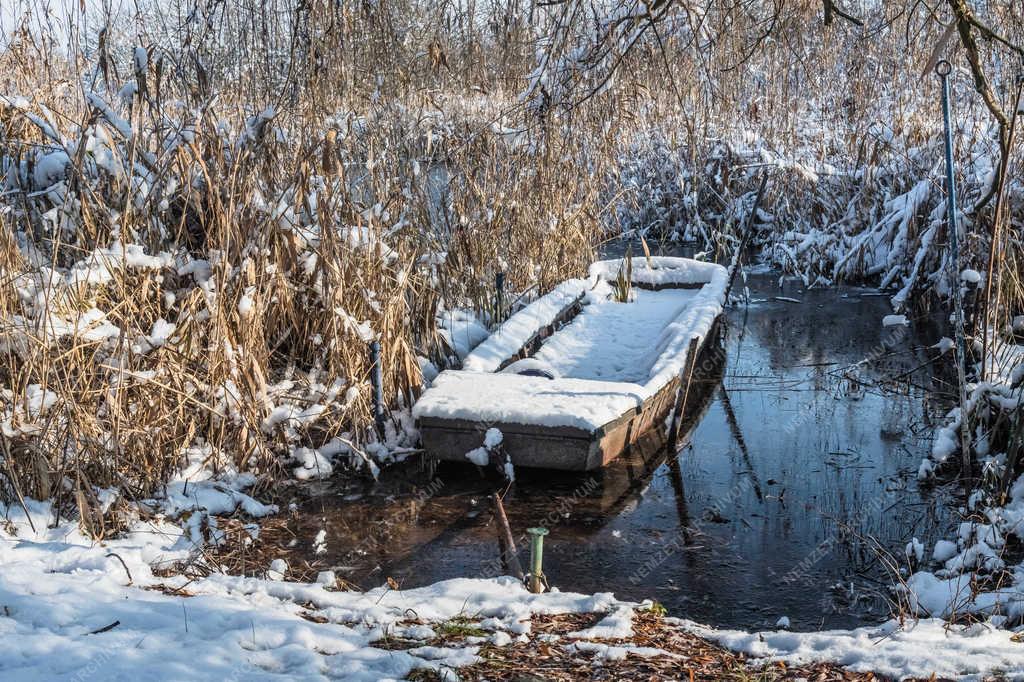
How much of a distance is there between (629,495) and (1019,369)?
2318 mm

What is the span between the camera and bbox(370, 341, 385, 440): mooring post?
5633 millimetres

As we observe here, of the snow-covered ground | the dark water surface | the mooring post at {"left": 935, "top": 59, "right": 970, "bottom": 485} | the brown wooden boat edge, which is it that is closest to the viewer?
the snow-covered ground

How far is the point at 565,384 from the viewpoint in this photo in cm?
570

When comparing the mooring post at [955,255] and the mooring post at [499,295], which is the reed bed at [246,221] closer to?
the mooring post at [499,295]

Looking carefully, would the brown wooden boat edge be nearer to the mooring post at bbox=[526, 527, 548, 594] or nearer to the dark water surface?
the dark water surface

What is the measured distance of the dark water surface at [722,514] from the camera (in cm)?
426

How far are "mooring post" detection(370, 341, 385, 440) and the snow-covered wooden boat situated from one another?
1.10 ft

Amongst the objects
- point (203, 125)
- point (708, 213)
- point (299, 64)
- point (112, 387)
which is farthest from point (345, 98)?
point (708, 213)

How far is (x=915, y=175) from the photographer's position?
439 inches

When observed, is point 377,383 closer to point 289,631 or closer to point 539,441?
point 539,441

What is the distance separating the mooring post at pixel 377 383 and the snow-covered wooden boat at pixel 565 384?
335 mm

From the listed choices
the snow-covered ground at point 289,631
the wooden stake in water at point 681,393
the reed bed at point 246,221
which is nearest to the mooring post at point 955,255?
the reed bed at point 246,221

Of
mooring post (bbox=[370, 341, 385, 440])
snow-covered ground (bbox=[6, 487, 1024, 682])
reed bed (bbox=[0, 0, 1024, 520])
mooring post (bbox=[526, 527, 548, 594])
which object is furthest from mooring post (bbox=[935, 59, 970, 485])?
mooring post (bbox=[370, 341, 385, 440])

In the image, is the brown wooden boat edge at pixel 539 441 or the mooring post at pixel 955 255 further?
the brown wooden boat edge at pixel 539 441
